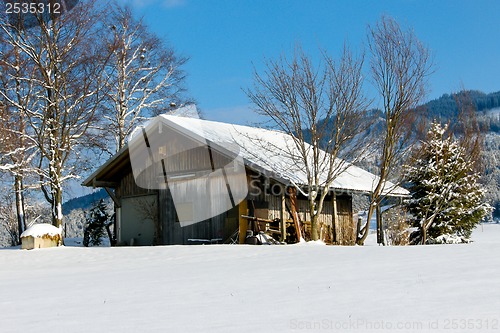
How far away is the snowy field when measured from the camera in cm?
551

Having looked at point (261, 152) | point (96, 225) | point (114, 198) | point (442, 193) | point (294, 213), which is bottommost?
point (96, 225)

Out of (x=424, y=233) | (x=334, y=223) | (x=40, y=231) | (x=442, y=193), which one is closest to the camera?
(x=40, y=231)

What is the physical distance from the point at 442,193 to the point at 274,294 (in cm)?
1941

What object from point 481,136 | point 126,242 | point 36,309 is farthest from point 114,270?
point 481,136

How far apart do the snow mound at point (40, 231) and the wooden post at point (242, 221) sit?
6711 mm

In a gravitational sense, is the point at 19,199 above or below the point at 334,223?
above

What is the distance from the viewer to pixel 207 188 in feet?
67.7

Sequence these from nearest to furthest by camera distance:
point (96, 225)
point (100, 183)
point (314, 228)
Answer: point (314, 228), point (100, 183), point (96, 225)

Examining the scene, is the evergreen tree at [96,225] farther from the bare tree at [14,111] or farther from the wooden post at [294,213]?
the wooden post at [294,213]

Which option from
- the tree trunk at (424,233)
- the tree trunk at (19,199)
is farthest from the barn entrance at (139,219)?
the tree trunk at (424,233)

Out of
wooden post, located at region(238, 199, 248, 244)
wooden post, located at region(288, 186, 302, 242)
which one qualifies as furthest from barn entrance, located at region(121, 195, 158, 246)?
wooden post, located at region(288, 186, 302, 242)

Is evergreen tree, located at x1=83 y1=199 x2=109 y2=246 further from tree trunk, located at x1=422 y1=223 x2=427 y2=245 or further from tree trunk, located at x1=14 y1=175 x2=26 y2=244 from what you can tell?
tree trunk, located at x1=422 y1=223 x2=427 y2=245

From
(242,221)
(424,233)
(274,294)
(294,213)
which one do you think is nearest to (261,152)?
(294,213)

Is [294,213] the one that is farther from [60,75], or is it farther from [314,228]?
[60,75]
